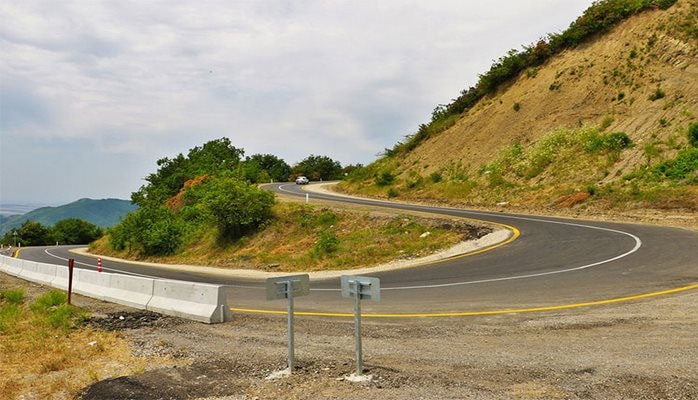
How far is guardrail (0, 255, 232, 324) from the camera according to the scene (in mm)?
10312

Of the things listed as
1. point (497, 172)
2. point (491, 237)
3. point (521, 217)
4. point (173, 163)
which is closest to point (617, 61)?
point (497, 172)

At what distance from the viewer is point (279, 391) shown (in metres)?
6.05

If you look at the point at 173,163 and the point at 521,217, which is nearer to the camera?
the point at 521,217

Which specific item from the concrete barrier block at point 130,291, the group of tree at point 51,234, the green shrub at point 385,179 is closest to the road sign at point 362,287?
the concrete barrier block at point 130,291

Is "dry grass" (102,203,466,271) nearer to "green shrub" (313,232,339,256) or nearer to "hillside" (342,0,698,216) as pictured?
"green shrub" (313,232,339,256)

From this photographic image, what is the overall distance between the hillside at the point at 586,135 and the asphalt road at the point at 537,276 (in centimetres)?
883

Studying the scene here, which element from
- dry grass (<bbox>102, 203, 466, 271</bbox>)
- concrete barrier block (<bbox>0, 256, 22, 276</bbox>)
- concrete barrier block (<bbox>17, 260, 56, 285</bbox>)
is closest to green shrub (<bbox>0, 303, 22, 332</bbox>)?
concrete barrier block (<bbox>17, 260, 56, 285</bbox>)

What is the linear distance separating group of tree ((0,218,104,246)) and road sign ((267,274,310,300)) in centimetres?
11976

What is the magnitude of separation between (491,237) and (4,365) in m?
18.4

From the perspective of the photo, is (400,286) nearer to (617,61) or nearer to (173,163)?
(617,61)

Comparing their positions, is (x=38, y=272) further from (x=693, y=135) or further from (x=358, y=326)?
(x=693, y=135)

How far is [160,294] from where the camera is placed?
38.4 ft

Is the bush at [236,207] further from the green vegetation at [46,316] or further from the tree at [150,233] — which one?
the green vegetation at [46,316]

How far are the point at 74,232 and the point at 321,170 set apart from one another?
66530 millimetres
